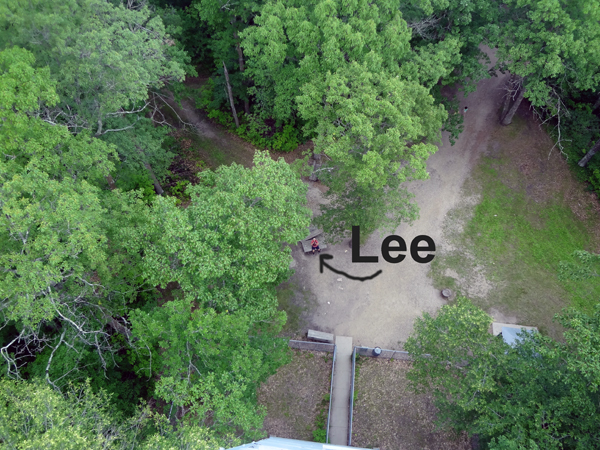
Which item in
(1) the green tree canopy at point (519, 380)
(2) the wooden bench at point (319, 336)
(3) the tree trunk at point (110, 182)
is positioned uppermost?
(3) the tree trunk at point (110, 182)

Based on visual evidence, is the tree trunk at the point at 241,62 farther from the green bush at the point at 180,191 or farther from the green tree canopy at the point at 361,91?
the green bush at the point at 180,191

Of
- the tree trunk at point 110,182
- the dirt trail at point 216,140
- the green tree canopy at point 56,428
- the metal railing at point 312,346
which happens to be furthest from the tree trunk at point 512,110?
the green tree canopy at point 56,428

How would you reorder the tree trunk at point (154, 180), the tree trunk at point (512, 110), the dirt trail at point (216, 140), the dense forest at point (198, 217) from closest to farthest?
the dense forest at point (198, 217)
the tree trunk at point (154, 180)
the tree trunk at point (512, 110)
the dirt trail at point (216, 140)

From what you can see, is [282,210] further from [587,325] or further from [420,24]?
[420,24]

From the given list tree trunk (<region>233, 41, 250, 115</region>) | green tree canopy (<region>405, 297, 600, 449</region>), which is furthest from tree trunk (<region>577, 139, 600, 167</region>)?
tree trunk (<region>233, 41, 250, 115</region>)

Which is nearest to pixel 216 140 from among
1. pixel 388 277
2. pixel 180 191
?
pixel 180 191

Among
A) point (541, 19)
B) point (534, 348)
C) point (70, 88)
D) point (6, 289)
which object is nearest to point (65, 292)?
point (6, 289)

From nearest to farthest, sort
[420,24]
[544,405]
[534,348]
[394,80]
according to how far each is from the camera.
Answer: [544,405], [534,348], [394,80], [420,24]
